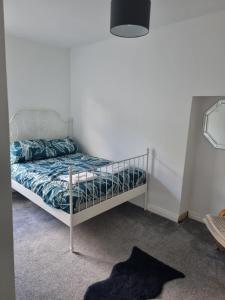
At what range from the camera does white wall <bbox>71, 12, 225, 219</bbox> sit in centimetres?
247

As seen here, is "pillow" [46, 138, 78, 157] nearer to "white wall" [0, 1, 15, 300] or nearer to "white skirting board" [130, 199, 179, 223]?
"white skirting board" [130, 199, 179, 223]

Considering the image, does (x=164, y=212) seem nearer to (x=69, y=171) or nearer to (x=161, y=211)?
(x=161, y=211)

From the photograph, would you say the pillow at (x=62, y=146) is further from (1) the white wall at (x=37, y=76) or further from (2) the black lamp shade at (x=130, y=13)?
(2) the black lamp shade at (x=130, y=13)

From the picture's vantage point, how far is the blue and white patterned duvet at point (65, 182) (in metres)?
2.25

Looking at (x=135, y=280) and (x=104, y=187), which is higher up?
(x=104, y=187)

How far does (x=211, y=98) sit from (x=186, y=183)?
1092 mm

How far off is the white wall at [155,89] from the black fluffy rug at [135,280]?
971 millimetres

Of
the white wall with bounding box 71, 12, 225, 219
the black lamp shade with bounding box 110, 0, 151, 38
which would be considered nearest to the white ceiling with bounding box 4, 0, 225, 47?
the white wall with bounding box 71, 12, 225, 219

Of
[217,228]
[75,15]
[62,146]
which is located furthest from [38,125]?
[217,228]

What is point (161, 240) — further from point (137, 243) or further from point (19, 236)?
point (19, 236)

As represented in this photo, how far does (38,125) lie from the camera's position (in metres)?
3.85

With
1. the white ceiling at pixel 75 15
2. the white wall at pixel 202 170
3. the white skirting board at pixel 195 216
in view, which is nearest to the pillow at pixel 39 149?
the white ceiling at pixel 75 15

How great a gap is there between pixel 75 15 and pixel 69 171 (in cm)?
174

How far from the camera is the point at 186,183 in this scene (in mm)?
2912
